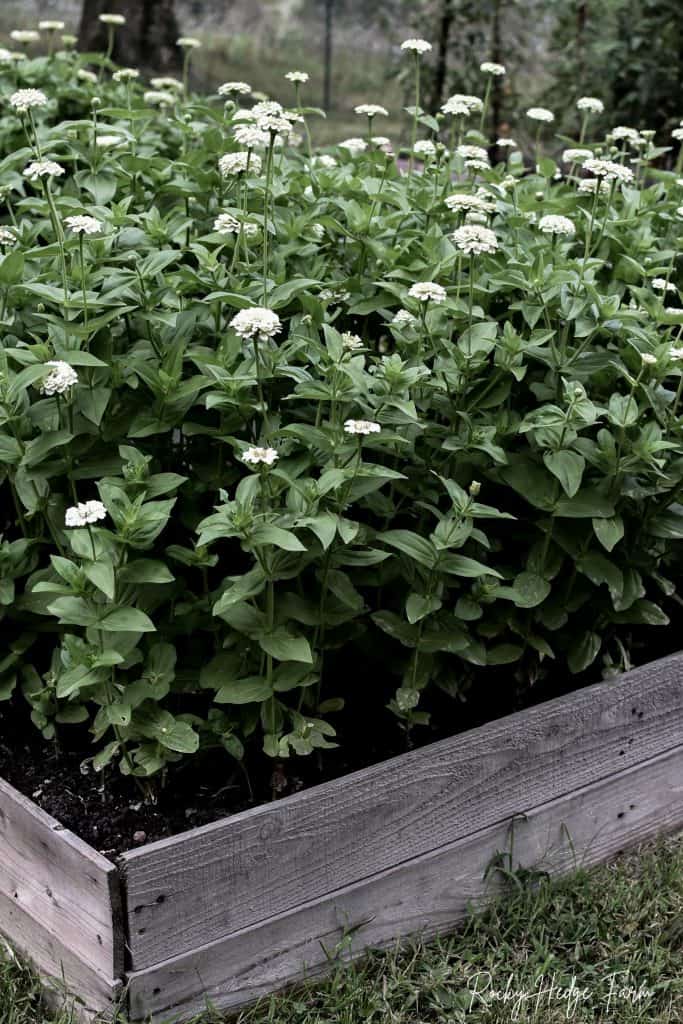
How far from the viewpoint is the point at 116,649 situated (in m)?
2.12

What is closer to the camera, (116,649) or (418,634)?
(116,649)

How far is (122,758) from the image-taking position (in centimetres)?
229

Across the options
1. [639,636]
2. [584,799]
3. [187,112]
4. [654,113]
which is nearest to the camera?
[584,799]

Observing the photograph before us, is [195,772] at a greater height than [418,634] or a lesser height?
lesser

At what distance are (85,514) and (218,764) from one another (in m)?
0.73

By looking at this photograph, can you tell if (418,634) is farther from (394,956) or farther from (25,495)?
(25,495)

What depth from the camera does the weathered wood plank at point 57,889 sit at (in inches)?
78.0

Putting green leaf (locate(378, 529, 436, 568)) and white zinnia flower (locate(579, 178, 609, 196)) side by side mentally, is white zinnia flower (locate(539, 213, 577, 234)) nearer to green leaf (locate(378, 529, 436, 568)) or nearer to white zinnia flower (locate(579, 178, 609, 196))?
white zinnia flower (locate(579, 178, 609, 196))

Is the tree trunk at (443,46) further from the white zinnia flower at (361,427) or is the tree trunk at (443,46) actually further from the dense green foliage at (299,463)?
the white zinnia flower at (361,427)

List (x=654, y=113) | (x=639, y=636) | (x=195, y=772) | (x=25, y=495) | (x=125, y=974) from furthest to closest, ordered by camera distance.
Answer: (x=654, y=113), (x=639, y=636), (x=195, y=772), (x=25, y=495), (x=125, y=974)

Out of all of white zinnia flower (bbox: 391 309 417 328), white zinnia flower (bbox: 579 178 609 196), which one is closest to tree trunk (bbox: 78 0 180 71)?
white zinnia flower (bbox: 579 178 609 196)

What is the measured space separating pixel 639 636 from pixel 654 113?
6142 millimetres

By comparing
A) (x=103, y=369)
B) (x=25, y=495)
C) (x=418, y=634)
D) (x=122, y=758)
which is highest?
(x=103, y=369)

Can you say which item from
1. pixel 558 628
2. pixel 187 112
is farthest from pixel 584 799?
pixel 187 112
